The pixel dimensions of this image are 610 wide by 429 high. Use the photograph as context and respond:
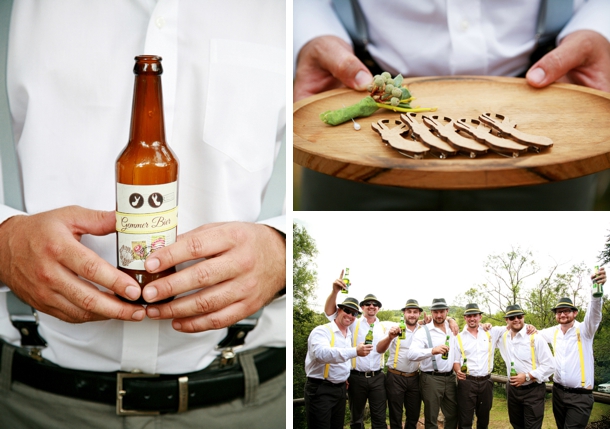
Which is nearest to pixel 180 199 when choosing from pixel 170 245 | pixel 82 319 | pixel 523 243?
pixel 170 245

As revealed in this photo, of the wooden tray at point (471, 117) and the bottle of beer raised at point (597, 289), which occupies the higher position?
the wooden tray at point (471, 117)

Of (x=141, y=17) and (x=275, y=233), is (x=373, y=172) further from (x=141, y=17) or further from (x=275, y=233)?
(x=141, y=17)

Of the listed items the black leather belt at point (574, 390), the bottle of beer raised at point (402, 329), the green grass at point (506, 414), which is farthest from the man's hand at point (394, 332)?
the black leather belt at point (574, 390)

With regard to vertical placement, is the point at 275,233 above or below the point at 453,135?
below

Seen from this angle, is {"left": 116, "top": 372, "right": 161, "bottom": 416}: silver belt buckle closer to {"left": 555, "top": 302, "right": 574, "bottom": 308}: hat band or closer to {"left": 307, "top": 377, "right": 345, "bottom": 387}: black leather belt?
{"left": 307, "top": 377, "right": 345, "bottom": 387}: black leather belt

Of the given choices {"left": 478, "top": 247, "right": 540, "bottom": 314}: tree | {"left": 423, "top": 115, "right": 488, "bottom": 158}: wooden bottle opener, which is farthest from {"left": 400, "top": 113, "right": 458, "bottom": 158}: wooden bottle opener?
{"left": 478, "top": 247, "right": 540, "bottom": 314}: tree

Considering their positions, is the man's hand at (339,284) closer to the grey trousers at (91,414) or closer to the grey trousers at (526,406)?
the grey trousers at (91,414)
